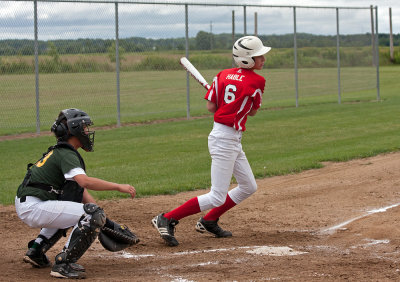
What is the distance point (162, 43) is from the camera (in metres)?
17.6

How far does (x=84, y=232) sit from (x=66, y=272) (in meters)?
0.38

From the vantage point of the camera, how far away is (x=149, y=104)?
18.3m

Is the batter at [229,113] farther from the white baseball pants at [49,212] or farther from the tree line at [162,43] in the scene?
the tree line at [162,43]

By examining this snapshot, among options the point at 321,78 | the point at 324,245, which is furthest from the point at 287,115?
the point at 324,245

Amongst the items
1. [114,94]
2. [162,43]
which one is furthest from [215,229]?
[162,43]

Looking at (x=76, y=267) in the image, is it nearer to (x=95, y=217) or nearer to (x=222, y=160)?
(x=95, y=217)

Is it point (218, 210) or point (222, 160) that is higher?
point (222, 160)

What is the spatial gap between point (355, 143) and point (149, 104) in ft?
23.3

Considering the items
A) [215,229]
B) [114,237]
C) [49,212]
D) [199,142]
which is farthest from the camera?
[199,142]

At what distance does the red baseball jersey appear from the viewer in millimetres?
6105

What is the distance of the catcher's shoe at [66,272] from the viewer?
5.17 meters

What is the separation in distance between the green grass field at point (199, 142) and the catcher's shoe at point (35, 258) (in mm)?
3136

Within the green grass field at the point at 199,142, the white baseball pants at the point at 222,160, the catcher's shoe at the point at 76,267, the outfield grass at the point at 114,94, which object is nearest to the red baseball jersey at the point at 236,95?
the white baseball pants at the point at 222,160

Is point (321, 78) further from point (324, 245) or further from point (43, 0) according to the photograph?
point (324, 245)
